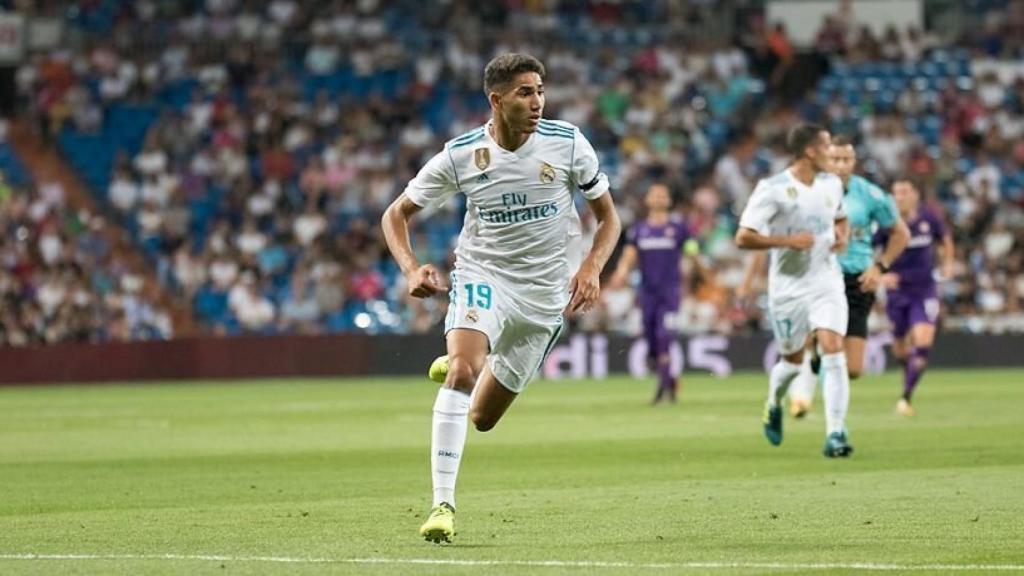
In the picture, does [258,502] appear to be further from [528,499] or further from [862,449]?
[862,449]

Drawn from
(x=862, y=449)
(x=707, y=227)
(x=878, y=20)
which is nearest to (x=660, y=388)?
(x=862, y=449)

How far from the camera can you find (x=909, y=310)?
72.4ft

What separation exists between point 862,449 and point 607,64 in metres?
22.7

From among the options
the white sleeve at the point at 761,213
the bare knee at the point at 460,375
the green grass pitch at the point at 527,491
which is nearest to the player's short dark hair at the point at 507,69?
the bare knee at the point at 460,375

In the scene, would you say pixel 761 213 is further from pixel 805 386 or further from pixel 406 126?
pixel 406 126

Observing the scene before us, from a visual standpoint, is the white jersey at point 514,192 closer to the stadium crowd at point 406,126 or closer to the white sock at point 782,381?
the white sock at point 782,381

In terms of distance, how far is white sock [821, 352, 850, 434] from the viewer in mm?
15344

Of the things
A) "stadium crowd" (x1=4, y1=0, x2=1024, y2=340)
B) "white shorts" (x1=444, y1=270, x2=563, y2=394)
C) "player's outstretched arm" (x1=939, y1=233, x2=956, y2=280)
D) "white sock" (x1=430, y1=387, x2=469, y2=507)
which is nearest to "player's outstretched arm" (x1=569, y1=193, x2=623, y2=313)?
"white shorts" (x1=444, y1=270, x2=563, y2=394)

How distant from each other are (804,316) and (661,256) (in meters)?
7.97

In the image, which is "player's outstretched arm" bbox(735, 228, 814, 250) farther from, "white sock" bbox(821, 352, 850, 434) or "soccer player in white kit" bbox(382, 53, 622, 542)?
"soccer player in white kit" bbox(382, 53, 622, 542)

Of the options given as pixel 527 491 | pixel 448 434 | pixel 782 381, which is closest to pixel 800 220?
pixel 782 381

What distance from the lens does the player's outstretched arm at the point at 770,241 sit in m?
15.6

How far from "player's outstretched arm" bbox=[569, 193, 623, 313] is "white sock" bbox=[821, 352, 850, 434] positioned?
5.10 metres

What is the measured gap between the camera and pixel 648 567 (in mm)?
8789
